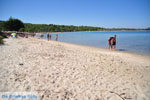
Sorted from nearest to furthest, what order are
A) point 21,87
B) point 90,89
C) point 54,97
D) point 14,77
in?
point 54,97
point 21,87
point 90,89
point 14,77

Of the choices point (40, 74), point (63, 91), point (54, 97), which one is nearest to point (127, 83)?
point (63, 91)

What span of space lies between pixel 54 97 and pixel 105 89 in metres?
1.63

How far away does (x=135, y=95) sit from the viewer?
10.0ft

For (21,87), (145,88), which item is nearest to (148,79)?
(145,88)

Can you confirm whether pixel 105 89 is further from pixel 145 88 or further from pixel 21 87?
pixel 21 87

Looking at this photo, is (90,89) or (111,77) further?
(111,77)

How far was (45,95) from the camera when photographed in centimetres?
266

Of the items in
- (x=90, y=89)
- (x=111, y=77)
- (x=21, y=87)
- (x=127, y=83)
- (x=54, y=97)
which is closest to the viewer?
(x=54, y=97)

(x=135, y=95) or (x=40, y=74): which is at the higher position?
(x=40, y=74)

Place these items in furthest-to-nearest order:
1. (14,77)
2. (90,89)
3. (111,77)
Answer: (111,77) → (14,77) → (90,89)

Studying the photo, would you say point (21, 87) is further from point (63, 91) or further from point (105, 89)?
point (105, 89)

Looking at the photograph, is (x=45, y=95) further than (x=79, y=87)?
No

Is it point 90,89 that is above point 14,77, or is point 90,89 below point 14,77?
below

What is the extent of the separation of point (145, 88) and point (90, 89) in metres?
2.05
